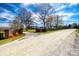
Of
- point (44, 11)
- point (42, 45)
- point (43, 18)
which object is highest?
point (44, 11)

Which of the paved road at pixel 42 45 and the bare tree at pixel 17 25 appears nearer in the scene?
the paved road at pixel 42 45

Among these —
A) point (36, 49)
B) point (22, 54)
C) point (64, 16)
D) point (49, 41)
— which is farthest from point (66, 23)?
point (22, 54)

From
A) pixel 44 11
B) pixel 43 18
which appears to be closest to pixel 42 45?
pixel 43 18

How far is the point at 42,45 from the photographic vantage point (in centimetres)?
335

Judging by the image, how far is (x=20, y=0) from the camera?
3279 millimetres

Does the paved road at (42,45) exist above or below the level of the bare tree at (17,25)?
below

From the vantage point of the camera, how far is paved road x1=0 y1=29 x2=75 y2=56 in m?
3.25

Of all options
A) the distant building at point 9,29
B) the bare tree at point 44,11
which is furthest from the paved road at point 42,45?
the bare tree at point 44,11

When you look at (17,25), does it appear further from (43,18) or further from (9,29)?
(43,18)

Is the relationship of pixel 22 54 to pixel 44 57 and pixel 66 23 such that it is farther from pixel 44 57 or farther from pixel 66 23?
pixel 66 23

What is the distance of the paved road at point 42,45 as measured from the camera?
10.7 ft

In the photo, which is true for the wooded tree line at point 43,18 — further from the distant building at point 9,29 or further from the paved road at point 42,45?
the paved road at point 42,45

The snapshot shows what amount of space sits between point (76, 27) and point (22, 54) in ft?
2.97

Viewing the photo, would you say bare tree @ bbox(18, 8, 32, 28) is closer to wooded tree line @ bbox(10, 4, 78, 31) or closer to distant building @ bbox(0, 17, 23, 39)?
wooded tree line @ bbox(10, 4, 78, 31)
